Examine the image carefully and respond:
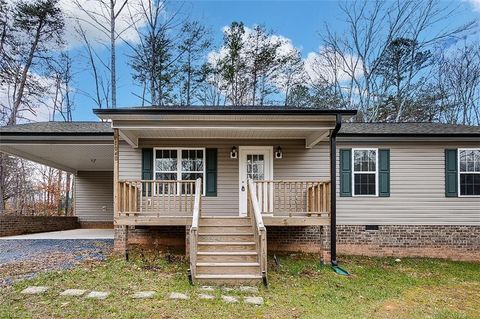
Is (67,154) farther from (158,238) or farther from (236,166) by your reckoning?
(236,166)

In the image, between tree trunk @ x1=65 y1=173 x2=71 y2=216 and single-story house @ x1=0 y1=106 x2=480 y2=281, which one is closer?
single-story house @ x1=0 y1=106 x2=480 y2=281

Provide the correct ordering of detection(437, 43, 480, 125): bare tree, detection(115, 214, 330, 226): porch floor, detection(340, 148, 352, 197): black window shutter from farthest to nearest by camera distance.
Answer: detection(437, 43, 480, 125): bare tree < detection(340, 148, 352, 197): black window shutter < detection(115, 214, 330, 226): porch floor

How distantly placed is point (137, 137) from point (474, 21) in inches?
664

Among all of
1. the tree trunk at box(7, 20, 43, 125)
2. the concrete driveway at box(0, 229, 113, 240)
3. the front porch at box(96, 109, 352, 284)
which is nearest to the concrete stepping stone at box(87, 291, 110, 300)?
the front porch at box(96, 109, 352, 284)

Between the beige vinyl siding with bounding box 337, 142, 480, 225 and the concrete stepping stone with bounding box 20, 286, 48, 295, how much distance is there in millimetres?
6986

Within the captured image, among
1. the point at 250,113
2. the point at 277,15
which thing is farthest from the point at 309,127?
the point at 277,15

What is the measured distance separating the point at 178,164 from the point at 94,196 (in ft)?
24.3

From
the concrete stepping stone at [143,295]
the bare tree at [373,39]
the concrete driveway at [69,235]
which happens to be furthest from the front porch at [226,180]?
the bare tree at [373,39]

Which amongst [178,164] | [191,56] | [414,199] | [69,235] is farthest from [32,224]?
[414,199]

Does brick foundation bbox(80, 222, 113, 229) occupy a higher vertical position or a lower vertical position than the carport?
lower

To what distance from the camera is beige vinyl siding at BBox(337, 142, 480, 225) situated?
9164mm

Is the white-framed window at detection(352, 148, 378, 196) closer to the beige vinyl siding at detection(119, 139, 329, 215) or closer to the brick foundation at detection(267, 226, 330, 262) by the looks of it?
the beige vinyl siding at detection(119, 139, 329, 215)

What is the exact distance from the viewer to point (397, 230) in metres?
9.16

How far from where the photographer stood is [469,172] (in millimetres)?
9203
